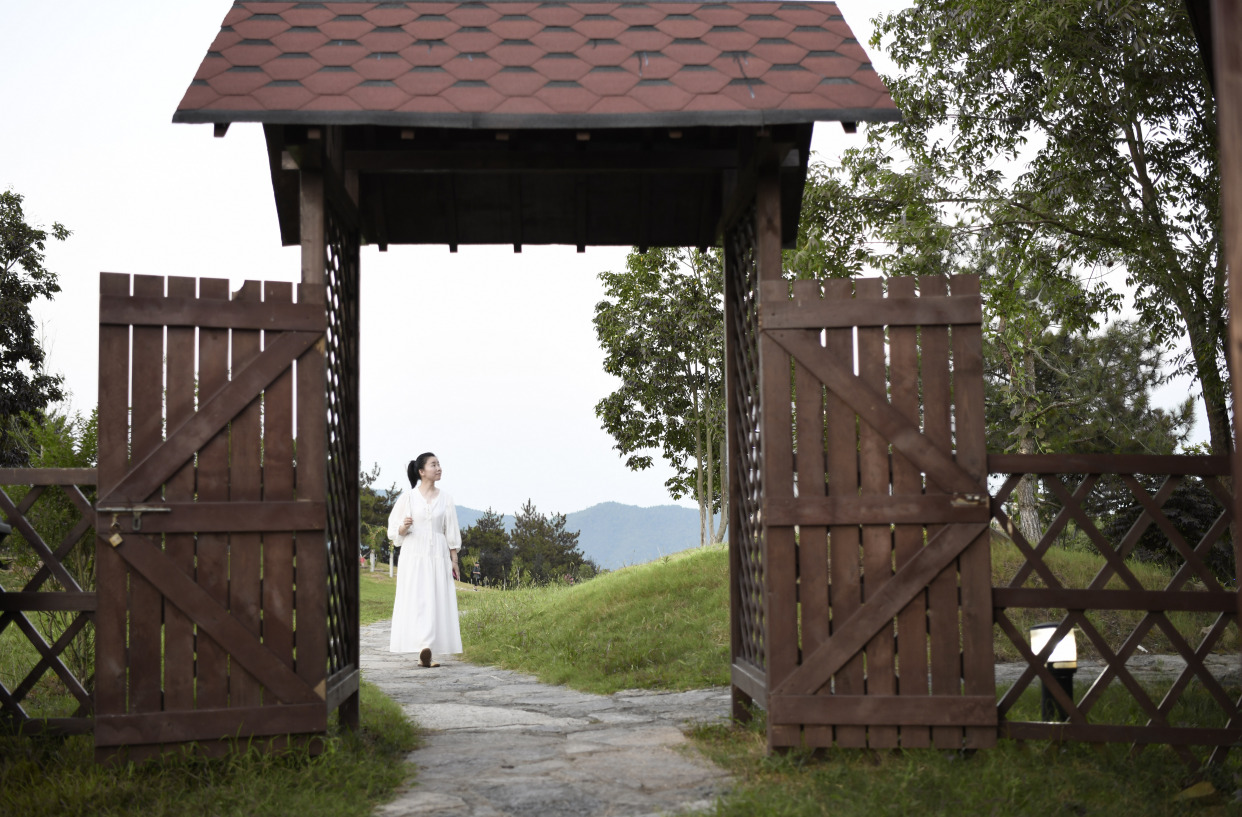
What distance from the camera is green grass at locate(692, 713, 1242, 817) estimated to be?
14.0 feet

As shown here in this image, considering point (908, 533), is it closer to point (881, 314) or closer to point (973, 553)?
point (973, 553)

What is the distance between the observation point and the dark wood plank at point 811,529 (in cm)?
511

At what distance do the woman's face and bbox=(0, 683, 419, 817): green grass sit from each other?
4.56 meters

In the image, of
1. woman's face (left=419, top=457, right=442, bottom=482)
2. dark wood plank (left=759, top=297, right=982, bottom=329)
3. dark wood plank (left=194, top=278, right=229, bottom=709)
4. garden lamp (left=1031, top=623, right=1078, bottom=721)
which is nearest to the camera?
dark wood plank (left=194, top=278, right=229, bottom=709)

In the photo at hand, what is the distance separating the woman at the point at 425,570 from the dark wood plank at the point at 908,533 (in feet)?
17.7

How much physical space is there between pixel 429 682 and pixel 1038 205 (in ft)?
30.0

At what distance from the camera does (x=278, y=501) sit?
5078 millimetres

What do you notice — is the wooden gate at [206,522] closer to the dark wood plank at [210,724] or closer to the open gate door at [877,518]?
the dark wood plank at [210,724]

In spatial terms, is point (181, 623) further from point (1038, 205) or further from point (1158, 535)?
point (1158, 535)

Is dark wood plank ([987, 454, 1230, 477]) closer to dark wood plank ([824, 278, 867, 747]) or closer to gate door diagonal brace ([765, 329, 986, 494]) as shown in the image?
gate door diagonal brace ([765, 329, 986, 494])

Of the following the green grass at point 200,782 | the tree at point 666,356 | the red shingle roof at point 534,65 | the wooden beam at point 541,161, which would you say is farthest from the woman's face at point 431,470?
the tree at point 666,356

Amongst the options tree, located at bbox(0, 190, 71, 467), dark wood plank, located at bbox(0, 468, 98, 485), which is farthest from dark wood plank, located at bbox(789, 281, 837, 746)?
tree, located at bbox(0, 190, 71, 467)

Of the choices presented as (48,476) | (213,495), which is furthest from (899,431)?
(48,476)

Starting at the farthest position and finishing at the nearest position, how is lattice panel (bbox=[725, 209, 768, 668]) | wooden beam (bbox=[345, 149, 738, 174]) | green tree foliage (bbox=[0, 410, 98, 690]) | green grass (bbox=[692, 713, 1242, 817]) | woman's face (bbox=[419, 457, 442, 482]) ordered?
woman's face (bbox=[419, 457, 442, 482]) < green tree foliage (bbox=[0, 410, 98, 690]) < wooden beam (bbox=[345, 149, 738, 174]) < lattice panel (bbox=[725, 209, 768, 668]) < green grass (bbox=[692, 713, 1242, 817])
